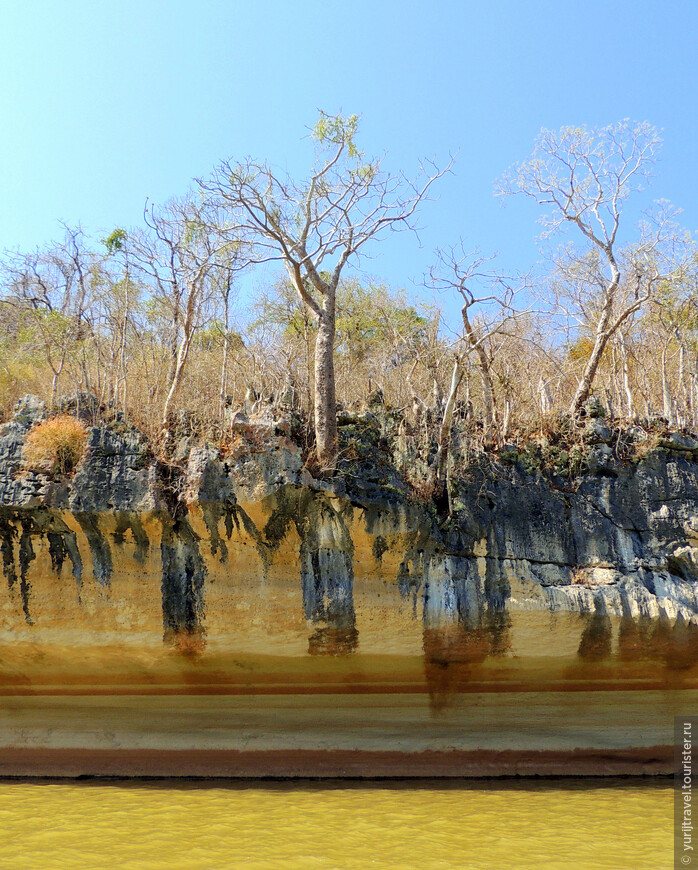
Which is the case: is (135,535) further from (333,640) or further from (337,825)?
(337,825)

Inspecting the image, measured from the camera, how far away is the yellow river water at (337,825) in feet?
19.8

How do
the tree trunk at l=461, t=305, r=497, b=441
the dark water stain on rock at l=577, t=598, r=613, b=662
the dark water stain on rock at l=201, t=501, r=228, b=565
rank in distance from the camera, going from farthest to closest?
the tree trunk at l=461, t=305, r=497, b=441
the dark water stain on rock at l=577, t=598, r=613, b=662
the dark water stain on rock at l=201, t=501, r=228, b=565

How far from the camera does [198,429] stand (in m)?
9.12

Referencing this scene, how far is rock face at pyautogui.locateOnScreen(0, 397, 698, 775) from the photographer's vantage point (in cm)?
851

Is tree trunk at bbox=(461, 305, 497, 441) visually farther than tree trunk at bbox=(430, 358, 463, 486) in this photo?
Yes

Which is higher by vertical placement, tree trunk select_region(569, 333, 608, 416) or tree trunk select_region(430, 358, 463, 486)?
tree trunk select_region(569, 333, 608, 416)

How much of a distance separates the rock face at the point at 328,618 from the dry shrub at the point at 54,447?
0.21m

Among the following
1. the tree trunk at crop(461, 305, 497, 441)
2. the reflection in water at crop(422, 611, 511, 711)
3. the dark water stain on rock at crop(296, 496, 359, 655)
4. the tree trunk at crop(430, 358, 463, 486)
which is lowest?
the reflection in water at crop(422, 611, 511, 711)

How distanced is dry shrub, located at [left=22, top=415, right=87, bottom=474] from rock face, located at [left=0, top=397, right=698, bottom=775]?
0.21m

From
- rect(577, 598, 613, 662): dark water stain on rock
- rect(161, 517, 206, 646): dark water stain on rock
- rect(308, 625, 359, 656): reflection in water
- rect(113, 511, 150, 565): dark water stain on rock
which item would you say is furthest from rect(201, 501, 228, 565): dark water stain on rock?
rect(577, 598, 613, 662): dark water stain on rock

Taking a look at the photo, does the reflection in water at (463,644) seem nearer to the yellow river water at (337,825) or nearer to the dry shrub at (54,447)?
the yellow river water at (337,825)

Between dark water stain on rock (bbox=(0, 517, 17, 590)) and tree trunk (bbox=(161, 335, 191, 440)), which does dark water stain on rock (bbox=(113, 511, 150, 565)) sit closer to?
tree trunk (bbox=(161, 335, 191, 440))

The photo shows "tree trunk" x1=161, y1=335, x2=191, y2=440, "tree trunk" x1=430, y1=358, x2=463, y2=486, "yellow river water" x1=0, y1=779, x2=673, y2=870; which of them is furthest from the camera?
"tree trunk" x1=161, y1=335, x2=191, y2=440

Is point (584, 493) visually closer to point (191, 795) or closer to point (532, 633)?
point (532, 633)
